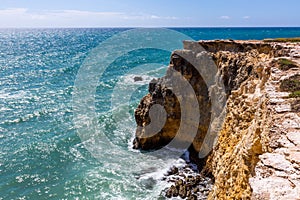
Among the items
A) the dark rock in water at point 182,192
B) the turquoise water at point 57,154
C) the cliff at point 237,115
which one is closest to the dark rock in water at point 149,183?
the turquoise water at point 57,154

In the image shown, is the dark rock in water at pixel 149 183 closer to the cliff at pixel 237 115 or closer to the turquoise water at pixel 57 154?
the turquoise water at pixel 57 154

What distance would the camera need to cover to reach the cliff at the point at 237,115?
759cm

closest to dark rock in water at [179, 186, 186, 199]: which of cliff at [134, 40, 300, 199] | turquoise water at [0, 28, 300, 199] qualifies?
turquoise water at [0, 28, 300, 199]

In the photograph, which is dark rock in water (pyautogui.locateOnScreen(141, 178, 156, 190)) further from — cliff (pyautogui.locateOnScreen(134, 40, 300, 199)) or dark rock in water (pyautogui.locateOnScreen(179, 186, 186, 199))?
cliff (pyautogui.locateOnScreen(134, 40, 300, 199))

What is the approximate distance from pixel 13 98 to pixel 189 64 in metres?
34.1

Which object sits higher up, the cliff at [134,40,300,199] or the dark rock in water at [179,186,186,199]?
the cliff at [134,40,300,199]

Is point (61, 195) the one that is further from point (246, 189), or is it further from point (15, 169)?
point (246, 189)

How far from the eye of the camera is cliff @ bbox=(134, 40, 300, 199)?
759cm

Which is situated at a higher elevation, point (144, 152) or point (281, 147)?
point (281, 147)

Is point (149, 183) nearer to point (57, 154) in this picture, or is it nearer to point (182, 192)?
point (182, 192)

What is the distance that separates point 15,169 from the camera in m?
27.9

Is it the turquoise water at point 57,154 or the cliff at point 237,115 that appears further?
the turquoise water at point 57,154

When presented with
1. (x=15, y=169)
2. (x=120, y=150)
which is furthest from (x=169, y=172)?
(x=15, y=169)

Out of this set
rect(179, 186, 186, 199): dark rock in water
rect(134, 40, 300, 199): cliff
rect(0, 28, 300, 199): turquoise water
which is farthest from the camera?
rect(0, 28, 300, 199): turquoise water
